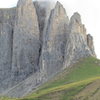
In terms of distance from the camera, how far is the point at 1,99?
19988cm

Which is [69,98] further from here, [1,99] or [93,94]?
[1,99]

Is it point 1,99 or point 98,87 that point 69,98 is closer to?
point 98,87

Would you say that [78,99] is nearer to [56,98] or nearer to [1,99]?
[56,98]

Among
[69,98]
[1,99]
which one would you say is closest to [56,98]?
[69,98]

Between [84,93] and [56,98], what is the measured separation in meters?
9.41

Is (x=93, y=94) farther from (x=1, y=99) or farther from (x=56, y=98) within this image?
(x=1, y=99)

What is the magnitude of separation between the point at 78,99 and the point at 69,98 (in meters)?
4.73

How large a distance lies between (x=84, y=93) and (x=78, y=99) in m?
4.80

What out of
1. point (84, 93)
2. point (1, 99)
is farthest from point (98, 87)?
point (1, 99)

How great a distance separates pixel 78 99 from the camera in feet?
635

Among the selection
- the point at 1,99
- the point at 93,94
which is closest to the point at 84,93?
the point at 93,94

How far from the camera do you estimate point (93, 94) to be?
636ft

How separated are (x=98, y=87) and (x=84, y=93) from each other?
510 centimetres

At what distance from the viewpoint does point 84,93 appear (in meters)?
198
